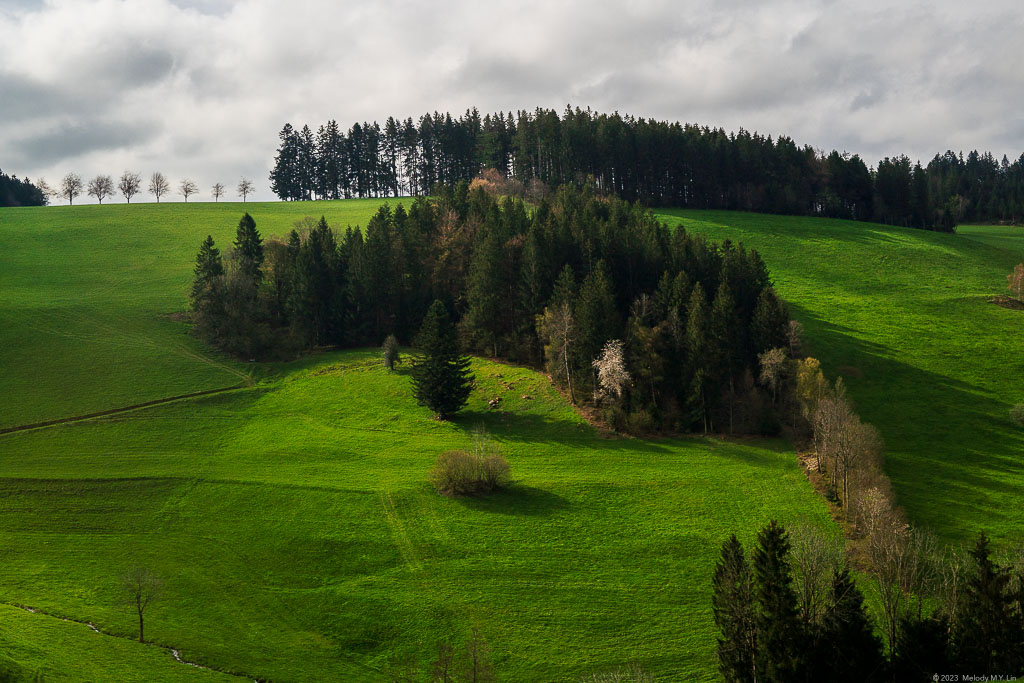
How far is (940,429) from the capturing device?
78188 millimetres

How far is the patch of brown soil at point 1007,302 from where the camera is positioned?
106044mm

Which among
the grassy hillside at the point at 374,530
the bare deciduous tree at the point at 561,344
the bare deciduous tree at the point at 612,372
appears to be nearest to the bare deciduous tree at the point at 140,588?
the grassy hillside at the point at 374,530

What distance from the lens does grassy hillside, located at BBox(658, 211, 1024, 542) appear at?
Answer: 2680 inches

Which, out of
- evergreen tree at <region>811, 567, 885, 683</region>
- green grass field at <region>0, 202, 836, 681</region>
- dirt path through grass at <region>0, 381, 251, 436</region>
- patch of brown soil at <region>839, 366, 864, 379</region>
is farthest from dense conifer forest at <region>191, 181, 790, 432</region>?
evergreen tree at <region>811, 567, 885, 683</region>

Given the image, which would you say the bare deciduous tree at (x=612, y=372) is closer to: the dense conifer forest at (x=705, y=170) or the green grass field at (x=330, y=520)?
the green grass field at (x=330, y=520)

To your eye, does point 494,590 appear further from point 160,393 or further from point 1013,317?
point 1013,317

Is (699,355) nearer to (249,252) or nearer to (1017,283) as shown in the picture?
(1017,283)

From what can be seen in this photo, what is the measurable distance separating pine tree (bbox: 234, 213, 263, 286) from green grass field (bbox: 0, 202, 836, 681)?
1510 centimetres

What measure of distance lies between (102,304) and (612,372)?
80.1 meters

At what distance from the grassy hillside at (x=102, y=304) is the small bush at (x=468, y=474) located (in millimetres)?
38858

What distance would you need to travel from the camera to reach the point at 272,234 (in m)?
140

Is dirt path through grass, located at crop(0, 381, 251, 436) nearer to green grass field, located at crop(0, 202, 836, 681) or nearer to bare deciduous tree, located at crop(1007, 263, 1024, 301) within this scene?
green grass field, located at crop(0, 202, 836, 681)

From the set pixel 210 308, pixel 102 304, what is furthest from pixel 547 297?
pixel 102 304

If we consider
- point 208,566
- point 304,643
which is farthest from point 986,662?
point 208,566
